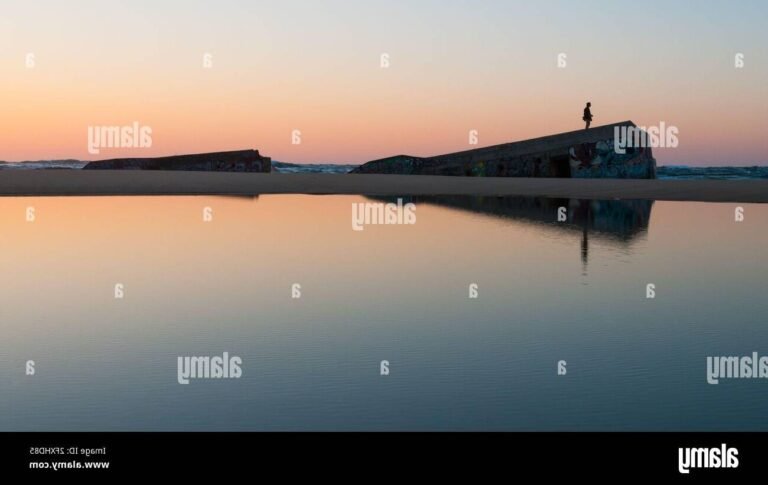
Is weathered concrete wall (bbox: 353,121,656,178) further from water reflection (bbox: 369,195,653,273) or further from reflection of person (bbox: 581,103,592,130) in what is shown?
water reflection (bbox: 369,195,653,273)

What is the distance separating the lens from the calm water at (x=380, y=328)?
6.04 meters

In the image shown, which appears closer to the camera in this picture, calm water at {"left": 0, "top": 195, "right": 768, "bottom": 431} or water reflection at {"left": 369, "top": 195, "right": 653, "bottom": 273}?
calm water at {"left": 0, "top": 195, "right": 768, "bottom": 431}

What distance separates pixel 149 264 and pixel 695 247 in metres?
9.33

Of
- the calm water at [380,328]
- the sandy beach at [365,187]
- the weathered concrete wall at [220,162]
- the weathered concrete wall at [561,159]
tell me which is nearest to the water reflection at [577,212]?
the calm water at [380,328]

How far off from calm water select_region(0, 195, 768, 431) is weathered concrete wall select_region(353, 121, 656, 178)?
29.5m

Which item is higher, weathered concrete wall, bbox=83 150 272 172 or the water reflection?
weathered concrete wall, bbox=83 150 272 172

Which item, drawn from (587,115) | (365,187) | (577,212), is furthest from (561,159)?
(577,212)

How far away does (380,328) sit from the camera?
881 centimetres

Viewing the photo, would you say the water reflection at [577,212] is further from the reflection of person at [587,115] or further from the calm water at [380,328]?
the reflection of person at [587,115]

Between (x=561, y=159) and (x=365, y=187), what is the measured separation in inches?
457

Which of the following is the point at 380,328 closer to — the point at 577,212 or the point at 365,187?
the point at 577,212

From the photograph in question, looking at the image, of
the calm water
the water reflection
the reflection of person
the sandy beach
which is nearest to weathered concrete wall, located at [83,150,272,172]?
the sandy beach

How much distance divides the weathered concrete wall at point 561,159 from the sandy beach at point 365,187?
165 cm

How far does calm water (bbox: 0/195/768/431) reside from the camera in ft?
19.8
